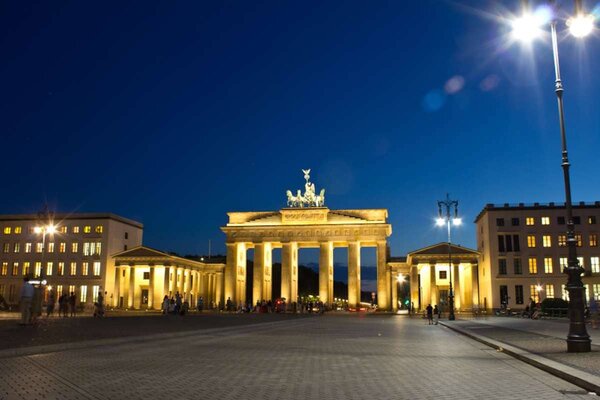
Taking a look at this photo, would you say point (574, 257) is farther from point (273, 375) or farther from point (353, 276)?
point (353, 276)

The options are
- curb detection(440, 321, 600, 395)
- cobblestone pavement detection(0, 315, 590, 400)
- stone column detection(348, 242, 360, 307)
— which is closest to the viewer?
cobblestone pavement detection(0, 315, 590, 400)

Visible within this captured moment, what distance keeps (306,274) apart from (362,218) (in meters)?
75.3

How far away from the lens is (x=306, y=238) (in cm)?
9212

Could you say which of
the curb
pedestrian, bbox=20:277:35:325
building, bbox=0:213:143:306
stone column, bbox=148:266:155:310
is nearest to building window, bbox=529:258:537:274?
stone column, bbox=148:266:155:310

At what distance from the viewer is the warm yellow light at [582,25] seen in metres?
17.1

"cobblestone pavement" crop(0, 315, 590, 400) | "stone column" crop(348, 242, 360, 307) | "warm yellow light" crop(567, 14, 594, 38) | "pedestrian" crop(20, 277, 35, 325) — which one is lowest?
"cobblestone pavement" crop(0, 315, 590, 400)

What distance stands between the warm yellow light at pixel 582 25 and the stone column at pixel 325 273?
7414cm

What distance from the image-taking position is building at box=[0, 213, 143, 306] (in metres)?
95.1

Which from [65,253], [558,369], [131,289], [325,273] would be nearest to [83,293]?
[65,253]

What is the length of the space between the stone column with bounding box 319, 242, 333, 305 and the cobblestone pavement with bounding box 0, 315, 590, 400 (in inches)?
2712

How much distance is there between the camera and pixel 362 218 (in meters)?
A: 91.9

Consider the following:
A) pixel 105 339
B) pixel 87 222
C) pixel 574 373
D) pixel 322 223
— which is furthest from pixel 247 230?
pixel 574 373

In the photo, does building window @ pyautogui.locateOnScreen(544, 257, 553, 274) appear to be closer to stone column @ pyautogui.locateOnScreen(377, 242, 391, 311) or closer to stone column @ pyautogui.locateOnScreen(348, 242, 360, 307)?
stone column @ pyautogui.locateOnScreen(377, 242, 391, 311)

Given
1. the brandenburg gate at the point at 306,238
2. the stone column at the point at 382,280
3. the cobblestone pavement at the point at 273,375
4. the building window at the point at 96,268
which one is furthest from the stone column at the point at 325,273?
the cobblestone pavement at the point at 273,375
